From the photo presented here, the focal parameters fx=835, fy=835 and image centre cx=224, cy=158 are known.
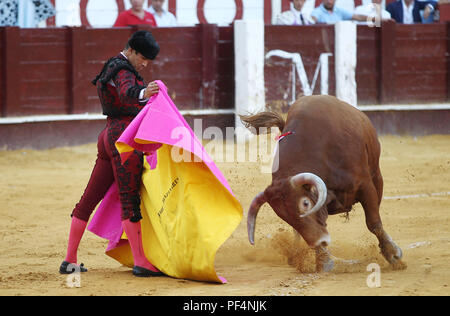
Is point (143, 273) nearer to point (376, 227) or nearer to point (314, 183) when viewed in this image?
point (314, 183)

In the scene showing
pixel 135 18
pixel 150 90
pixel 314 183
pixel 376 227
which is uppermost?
pixel 135 18

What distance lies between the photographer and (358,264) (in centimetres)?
384

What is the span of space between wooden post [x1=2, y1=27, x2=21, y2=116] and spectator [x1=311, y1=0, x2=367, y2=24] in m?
3.18

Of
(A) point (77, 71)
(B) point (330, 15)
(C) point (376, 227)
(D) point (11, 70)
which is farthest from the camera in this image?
(B) point (330, 15)

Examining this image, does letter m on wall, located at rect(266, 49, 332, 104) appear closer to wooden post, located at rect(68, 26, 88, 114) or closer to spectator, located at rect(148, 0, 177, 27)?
spectator, located at rect(148, 0, 177, 27)

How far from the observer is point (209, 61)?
8578mm

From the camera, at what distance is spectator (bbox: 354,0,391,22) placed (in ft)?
29.8

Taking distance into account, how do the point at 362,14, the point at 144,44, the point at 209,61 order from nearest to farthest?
the point at 144,44
the point at 209,61
the point at 362,14

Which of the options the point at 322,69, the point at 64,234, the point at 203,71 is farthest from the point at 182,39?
the point at 64,234

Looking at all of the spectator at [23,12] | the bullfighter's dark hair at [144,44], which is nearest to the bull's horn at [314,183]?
the bullfighter's dark hair at [144,44]

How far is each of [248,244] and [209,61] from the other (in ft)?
13.9

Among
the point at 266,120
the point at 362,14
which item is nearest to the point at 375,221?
the point at 266,120

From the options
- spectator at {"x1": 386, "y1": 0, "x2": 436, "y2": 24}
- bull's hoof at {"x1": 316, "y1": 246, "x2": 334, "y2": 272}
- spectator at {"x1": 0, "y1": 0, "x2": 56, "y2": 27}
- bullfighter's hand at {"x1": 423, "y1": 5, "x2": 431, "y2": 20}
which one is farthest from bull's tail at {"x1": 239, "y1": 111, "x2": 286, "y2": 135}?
bullfighter's hand at {"x1": 423, "y1": 5, "x2": 431, "y2": 20}

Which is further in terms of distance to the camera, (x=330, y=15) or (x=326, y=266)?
(x=330, y=15)
